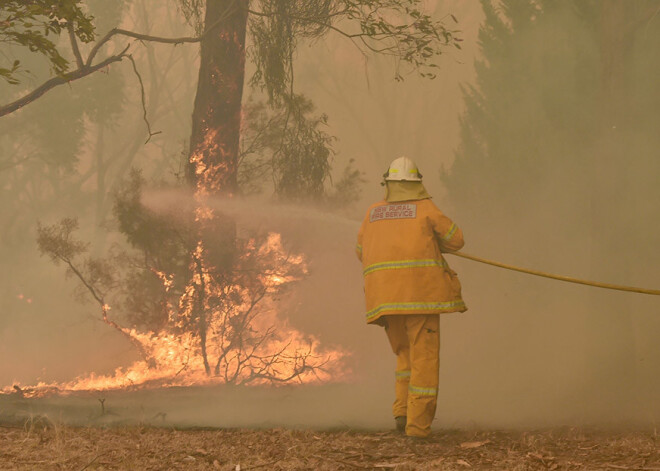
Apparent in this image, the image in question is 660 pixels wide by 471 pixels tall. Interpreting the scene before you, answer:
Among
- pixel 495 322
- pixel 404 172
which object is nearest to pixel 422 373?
pixel 404 172

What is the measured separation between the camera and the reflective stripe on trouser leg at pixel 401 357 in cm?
574

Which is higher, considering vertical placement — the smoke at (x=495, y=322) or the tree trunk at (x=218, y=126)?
the tree trunk at (x=218, y=126)

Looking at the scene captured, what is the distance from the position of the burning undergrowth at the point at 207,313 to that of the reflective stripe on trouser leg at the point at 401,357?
11.2 ft

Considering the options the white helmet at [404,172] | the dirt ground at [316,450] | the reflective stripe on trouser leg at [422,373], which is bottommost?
the dirt ground at [316,450]

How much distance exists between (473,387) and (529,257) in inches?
177

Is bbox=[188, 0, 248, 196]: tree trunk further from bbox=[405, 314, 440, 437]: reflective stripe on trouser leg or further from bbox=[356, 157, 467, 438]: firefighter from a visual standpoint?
bbox=[405, 314, 440, 437]: reflective stripe on trouser leg

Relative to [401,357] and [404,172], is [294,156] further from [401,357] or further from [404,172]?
[401,357]

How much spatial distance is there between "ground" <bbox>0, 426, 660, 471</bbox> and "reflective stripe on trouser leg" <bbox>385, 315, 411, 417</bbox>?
242mm

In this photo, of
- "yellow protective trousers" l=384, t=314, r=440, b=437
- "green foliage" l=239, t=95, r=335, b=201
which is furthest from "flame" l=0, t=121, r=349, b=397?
"yellow protective trousers" l=384, t=314, r=440, b=437

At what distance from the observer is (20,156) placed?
20.8m

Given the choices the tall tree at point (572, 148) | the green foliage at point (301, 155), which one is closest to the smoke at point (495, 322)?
the tall tree at point (572, 148)

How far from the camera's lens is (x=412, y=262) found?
18.2 feet

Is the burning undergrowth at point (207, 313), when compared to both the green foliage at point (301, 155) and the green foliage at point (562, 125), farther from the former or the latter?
the green foliage at point (562, 125)

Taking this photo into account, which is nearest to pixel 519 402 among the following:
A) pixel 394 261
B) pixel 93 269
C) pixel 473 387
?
pixel 473 387
